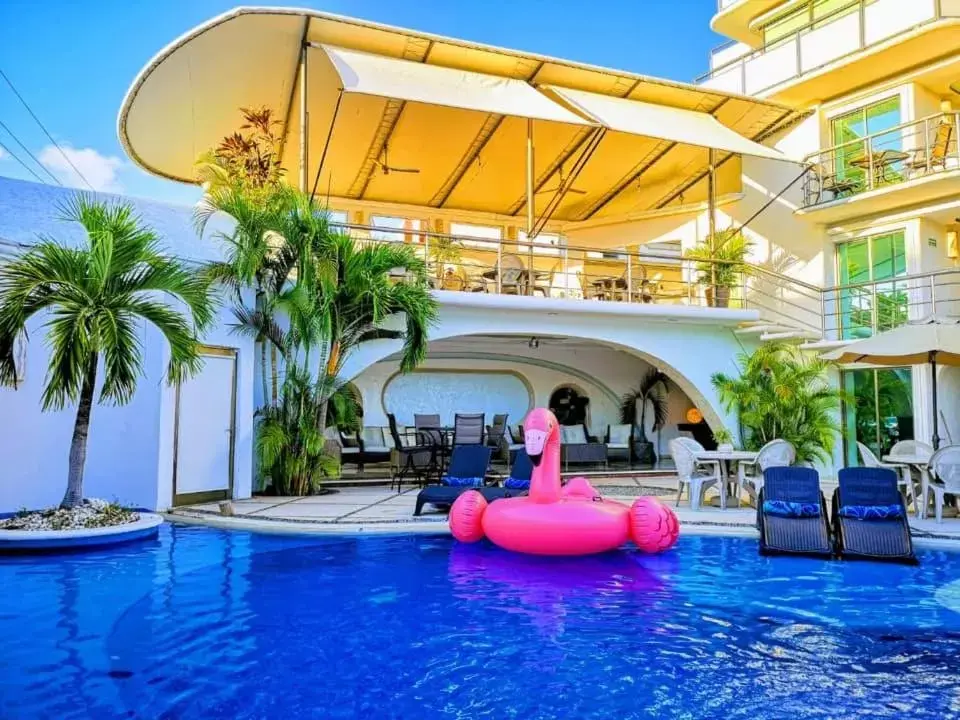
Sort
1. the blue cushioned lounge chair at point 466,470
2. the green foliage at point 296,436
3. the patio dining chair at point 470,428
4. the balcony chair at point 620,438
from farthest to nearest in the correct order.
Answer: the balcony chair at point 620,438, the patio dining chair at point 470,428, the green foliage at point 296,436, the blue cushioned lounge chair at point 466,470

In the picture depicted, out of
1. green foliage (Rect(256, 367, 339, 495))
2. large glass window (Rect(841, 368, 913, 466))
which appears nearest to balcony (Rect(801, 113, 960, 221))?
large glass window (Rect(841, 368, 913, 466))

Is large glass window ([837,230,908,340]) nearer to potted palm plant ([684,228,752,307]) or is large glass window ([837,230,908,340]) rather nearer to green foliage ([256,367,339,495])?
potted palm plant ([684,228,752,307])

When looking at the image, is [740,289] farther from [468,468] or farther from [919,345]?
[468,468]

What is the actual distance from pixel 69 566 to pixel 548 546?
4.43 m

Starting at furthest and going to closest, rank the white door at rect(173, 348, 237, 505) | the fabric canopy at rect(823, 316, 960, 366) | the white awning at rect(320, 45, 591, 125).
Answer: the white awning at rect(320, 45, 591, 125) → the white door at rect(173, 348, 237, 505) → the fabric canopy at rect(823, 316, 960, 366)

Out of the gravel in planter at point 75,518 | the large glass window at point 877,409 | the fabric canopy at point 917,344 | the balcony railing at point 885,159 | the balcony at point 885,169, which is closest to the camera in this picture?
the gravel in planter at point 75,518

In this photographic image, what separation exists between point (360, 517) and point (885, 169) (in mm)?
11577

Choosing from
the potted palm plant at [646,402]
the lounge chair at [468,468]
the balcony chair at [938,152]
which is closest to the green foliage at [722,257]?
the balcony chair at [938,152]

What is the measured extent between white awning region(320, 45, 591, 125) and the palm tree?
4466 mm

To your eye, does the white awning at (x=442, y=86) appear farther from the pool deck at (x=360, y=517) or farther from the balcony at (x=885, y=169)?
the pool deck at (x=360, y=517)

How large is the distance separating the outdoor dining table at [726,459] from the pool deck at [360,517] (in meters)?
0.23

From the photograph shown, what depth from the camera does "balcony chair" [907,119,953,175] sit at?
12797 mm

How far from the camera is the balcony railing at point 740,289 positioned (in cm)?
1307

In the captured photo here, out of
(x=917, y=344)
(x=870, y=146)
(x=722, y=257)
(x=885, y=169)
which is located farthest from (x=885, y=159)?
(x=917, y=344)
